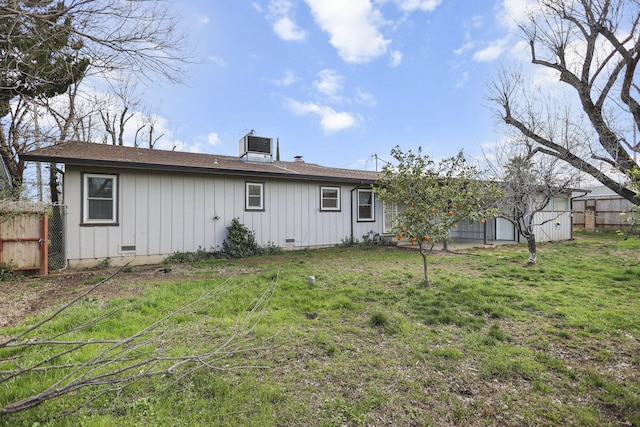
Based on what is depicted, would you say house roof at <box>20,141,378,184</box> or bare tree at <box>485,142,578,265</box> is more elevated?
house roof at <box>20,141,378,184</box>

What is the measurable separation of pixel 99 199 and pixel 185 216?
1.95m

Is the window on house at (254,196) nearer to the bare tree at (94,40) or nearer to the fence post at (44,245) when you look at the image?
the fence post at (44,245)

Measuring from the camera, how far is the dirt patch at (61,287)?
4257mm

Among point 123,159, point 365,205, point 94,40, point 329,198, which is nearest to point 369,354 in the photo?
point 94,40

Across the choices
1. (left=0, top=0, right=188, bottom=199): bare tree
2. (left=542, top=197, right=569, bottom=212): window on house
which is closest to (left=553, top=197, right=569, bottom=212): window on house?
(left=542, top=197, right=569, bottom=212): window on house

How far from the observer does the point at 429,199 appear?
205 inches

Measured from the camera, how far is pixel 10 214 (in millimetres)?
6043

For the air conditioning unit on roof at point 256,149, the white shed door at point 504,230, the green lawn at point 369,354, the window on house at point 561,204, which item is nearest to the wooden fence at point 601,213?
the window on house at point 561,204

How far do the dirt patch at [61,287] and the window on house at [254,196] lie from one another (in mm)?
2840

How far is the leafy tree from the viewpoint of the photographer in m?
5.21

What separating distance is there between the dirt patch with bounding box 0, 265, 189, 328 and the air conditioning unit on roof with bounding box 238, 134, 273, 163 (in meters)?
5.49

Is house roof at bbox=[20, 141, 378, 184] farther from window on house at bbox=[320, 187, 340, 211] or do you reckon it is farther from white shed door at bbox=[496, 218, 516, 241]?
white shed door at bbox=[496, 218, 516, 241]

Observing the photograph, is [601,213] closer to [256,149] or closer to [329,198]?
[329,198]

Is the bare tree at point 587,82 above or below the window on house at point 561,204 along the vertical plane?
above
